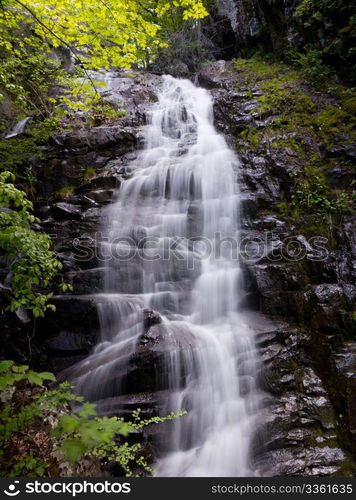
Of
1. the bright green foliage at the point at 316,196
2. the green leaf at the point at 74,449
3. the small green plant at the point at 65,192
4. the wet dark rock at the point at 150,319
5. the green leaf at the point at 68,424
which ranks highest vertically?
the small green plant at the point at 65,192

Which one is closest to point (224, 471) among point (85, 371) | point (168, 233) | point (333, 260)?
point (85, 371)

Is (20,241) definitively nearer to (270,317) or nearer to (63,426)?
(63,426)

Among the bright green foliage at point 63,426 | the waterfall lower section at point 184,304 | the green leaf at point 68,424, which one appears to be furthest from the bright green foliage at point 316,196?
the green leaf at point 68,424

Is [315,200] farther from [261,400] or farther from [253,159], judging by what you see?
[261,400]

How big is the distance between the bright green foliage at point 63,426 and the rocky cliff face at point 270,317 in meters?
0.40

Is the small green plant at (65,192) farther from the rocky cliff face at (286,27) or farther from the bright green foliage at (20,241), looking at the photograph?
the rocky cliff face at (286,27)

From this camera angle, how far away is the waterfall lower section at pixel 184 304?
4.42 m

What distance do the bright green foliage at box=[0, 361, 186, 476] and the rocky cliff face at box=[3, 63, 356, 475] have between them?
40 cm

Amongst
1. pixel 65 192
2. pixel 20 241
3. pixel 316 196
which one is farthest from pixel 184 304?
pixel 65 192

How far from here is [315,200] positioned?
6676 mm

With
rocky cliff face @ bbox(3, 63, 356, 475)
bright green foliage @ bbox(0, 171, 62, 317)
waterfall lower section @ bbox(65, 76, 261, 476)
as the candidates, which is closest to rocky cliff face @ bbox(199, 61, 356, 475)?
rocky cliff face @ bbox(3, 63, 356, 475)

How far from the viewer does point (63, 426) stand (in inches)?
80.7

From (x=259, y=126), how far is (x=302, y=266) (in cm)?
487

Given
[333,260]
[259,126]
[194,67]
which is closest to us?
[333,260]
